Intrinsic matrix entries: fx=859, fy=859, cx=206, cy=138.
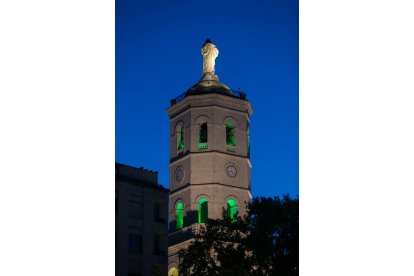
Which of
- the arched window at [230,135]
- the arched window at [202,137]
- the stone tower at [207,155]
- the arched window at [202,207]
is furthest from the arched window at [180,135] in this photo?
the arched window at [202,207]

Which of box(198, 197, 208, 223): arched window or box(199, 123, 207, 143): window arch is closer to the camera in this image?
box(198, 197, 208, 223): arched window

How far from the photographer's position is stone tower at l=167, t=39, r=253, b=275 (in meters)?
31.0

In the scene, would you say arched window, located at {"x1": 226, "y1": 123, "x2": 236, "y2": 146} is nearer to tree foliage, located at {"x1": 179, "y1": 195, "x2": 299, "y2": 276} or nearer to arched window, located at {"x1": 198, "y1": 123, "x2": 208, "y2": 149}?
arched window, located at {"x1": 198, "y1": 123, "x2": 208, "y2": 149}

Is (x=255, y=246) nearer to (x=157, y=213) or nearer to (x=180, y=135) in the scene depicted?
(x=157, y=213)

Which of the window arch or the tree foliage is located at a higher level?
the window arch

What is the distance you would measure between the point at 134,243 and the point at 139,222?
2.35 feet

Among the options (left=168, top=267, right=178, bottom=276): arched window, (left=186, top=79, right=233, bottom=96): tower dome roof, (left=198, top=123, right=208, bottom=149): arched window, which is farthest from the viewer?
(left=186, top=79, right=233, bottom=96): tower dome roof

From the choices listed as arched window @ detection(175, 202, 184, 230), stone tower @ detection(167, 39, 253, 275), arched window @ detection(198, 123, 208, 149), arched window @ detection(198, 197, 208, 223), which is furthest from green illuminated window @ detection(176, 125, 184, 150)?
arched window @ detection(198, 197, 208, 223)

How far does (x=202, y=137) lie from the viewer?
32.3m
